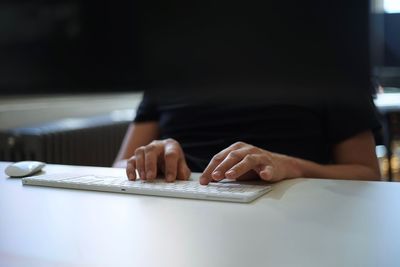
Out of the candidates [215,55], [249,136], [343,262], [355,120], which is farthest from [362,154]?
[215,55]

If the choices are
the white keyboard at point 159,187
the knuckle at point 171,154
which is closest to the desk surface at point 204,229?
the white keyboard at point 159,187

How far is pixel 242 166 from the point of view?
0.73 m

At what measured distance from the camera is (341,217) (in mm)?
568

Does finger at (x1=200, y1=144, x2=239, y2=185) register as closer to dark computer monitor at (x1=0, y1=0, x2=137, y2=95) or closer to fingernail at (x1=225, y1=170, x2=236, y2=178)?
fingernail at (x1=225, y1=170, x2=236, y2=178)

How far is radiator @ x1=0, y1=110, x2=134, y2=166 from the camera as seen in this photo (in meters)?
2.00

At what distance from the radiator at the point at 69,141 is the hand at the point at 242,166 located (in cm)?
111

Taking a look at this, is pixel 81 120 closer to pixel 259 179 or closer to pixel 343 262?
pixel 259 179

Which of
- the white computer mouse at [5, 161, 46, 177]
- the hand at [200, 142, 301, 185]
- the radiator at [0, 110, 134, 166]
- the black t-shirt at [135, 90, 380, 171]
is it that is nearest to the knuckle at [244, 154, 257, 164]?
the hand at [200, 142, 301, 185]

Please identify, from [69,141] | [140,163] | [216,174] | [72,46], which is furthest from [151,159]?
[69,141]

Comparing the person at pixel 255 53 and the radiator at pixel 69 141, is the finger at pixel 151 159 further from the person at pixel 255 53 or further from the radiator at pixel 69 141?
the radiator at pixel 69 141

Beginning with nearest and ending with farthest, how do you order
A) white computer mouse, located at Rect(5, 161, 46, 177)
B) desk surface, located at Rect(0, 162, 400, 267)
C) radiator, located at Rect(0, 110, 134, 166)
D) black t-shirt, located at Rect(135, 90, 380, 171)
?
desk surface, located at Rect(0, 162, 400, 267) < white computer mouse, located at Rect(5, 161, 46, 177) < black t-shirt, located at Rect(135, 90, 380, 171) < radiator, located at Rect(0, 110, 134, 166)

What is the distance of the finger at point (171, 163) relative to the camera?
80 cm

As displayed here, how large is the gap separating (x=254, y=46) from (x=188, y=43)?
31mm

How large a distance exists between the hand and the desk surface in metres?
0.04
